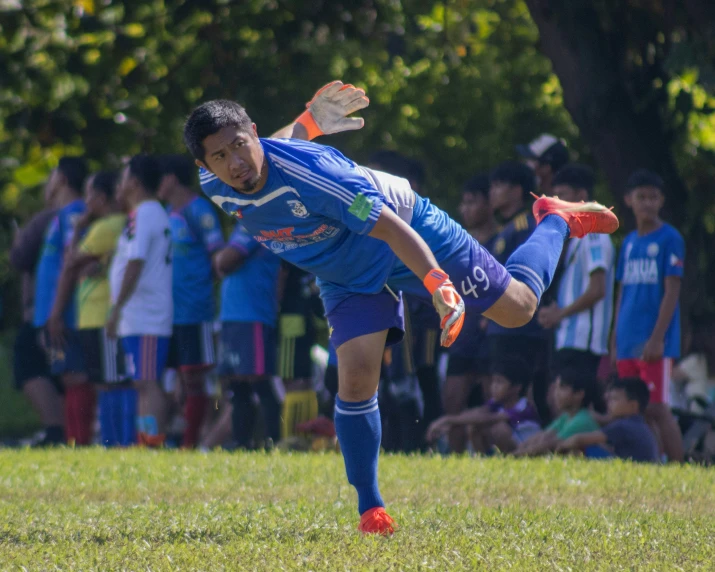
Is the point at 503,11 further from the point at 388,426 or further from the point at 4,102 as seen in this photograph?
the point at 388,426

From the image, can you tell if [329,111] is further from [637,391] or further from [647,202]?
[647,202]

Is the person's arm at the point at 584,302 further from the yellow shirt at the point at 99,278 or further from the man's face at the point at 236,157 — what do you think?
the man's face at the point at 236,157

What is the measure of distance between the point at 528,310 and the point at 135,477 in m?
3.02

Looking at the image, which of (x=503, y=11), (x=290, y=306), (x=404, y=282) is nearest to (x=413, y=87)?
(x=503, y=11)

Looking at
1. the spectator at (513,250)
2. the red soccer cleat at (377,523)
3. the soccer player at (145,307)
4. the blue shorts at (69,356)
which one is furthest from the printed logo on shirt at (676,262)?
the blue shorts at (69,356)

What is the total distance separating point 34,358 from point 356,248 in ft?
21.1

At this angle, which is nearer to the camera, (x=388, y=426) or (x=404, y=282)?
(x=404, y=282)

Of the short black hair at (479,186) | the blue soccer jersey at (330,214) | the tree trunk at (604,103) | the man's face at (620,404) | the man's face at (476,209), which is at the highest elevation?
the tree trunk at (604,103)

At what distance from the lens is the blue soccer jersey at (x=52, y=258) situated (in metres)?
11.5

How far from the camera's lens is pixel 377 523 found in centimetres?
584

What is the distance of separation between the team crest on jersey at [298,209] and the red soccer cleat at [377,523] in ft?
4.66

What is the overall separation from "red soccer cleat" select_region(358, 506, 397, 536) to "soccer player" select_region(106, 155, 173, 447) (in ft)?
16.0

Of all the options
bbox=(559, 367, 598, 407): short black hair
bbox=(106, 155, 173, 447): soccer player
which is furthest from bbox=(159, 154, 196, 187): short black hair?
bbox=(559, 367, 598, 407): short black hair

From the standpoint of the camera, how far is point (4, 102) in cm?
1365
